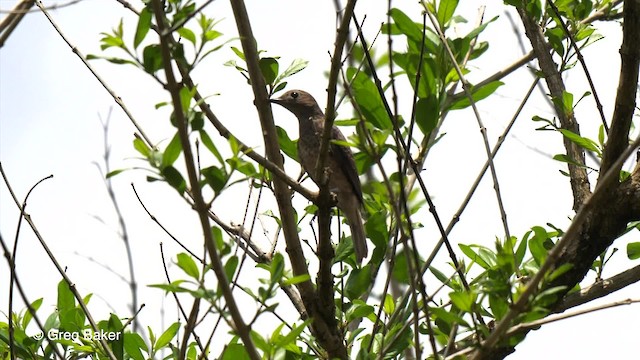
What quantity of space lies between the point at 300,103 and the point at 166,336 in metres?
3.25

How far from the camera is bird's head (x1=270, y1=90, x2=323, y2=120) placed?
Result: 7.00 meters

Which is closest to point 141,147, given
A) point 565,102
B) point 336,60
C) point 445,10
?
point 336,60

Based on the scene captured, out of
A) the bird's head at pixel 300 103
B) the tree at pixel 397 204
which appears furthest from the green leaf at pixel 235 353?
the bird's head at pixel 300 103

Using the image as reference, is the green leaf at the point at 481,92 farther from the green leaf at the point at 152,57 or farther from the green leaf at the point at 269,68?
the green leaf at the point at 152,57

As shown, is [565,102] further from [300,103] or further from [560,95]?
[300,103]

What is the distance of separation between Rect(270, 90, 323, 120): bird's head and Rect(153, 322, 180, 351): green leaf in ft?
10.1

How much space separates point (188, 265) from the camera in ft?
9.76

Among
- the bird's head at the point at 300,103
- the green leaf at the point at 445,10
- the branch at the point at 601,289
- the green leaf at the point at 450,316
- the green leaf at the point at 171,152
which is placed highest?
the bird's head at the point at 300,103

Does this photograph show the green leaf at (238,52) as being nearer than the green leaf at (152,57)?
No

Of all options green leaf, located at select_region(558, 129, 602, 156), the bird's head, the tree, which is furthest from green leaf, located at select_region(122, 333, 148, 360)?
the bird's head

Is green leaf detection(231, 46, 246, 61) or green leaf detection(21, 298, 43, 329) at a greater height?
green leaf detection(231, 46, 246, 61)

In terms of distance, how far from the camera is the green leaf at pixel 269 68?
4.19 metres

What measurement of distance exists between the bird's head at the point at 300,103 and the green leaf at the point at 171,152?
4.13 m

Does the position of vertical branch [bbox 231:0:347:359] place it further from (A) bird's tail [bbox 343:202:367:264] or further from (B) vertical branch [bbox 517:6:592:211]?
(B) vertical branch [bbox 517:6:592:211]
